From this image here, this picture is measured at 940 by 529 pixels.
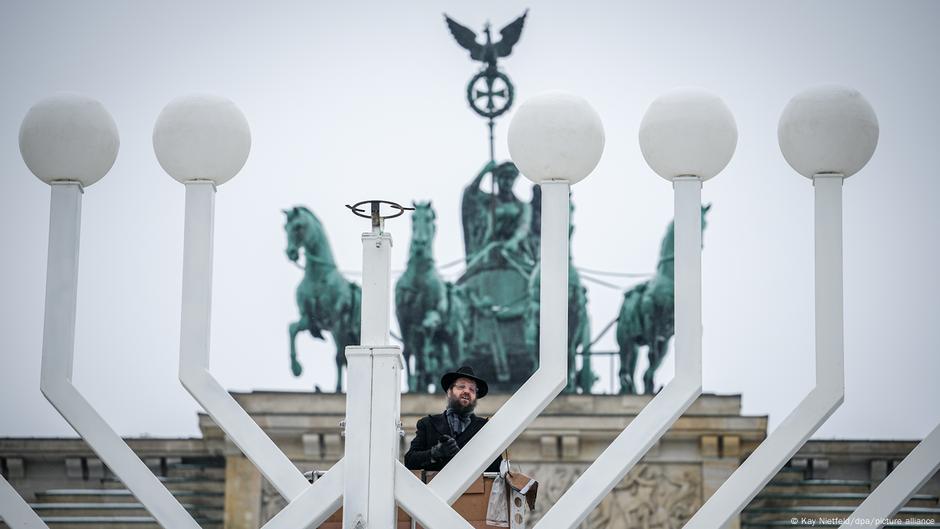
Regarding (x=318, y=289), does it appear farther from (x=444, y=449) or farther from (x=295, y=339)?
(x=444, y=449)

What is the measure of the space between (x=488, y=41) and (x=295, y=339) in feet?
11.2

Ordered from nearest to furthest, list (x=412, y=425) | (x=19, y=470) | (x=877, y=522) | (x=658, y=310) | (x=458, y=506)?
1. (x=877, y=522)
2. (x=458, y=506)
3. (x=412, y=425)
4. (x=19, y=470)
5. (x=658, y=310)

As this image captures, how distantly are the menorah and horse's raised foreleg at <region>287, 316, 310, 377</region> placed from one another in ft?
40.1

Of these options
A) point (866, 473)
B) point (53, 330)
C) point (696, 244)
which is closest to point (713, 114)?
point (696, 244)

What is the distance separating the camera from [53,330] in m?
7.40

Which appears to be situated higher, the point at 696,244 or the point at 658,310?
the point at 658,310

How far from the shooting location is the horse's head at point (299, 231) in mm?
19750

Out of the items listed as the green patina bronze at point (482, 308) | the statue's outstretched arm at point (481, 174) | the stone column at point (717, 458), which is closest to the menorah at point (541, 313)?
the stone column at point (717, 458)

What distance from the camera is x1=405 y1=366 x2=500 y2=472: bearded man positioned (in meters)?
7.91

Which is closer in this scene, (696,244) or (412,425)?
(696,244)

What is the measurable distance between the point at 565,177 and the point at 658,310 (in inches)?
485

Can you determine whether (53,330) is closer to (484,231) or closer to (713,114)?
(713,114)

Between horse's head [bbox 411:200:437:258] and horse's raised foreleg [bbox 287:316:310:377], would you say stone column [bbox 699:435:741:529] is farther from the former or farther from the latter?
horse's raised foreleg [bbox 287:316:310:377]

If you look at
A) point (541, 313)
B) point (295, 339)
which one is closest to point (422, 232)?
point (295, 339)
